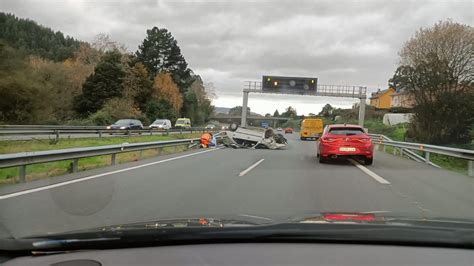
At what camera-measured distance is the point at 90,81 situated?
63719 mm

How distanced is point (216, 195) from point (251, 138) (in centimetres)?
1894

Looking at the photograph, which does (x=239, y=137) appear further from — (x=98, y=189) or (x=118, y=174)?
(x=98, y=189)

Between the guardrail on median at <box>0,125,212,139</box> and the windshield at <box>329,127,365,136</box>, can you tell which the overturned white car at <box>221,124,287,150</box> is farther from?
the windshield at <box>329,127,365,136</box>

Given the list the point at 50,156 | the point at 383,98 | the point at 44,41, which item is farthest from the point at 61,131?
the point at 383,98

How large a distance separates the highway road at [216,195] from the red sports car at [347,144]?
229 cm

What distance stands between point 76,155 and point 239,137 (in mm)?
16138

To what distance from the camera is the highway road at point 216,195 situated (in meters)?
7.12

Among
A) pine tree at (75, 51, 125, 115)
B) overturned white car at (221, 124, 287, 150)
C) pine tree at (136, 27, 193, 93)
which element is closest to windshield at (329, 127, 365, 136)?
overturned white car at (221, 124, 287, 150)

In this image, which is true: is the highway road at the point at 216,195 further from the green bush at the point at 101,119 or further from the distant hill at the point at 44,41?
the distant hill at the point at 44,41

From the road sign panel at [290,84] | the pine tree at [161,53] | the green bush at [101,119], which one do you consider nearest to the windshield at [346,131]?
the green bush at [101,119]

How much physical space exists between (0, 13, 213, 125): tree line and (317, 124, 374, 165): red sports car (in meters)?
27.4

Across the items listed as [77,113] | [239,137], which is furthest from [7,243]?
[77,113]

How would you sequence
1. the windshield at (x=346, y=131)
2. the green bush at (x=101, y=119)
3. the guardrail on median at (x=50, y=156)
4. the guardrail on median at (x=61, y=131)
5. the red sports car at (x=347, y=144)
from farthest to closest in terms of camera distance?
the green bush at (x=101, y=119), the guardrail on median at (x=61, y=131), the windshield at (x=346, y=131), the red sports car at (x=347, y=144), the guardrail on median at (x=50, y=156)

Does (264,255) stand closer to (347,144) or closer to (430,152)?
(347,144)
